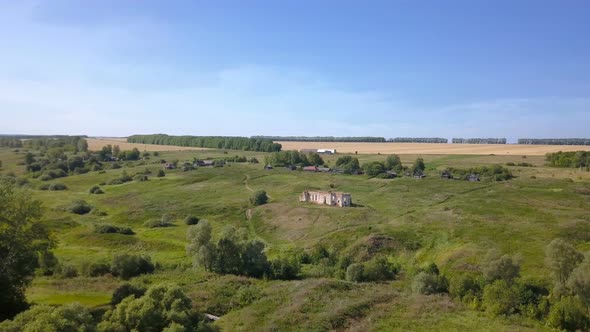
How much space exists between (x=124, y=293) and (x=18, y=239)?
9.65 meters

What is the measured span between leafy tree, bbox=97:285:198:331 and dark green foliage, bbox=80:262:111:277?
58.7 ft

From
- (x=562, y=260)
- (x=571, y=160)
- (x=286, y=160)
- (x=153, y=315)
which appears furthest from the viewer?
(x=286, y=160)

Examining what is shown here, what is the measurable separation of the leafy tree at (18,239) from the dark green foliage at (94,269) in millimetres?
9582

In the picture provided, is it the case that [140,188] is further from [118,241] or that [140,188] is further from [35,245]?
[35,245]

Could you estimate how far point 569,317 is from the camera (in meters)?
36.7

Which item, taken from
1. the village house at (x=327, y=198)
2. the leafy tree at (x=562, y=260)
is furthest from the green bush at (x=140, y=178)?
the leafy tree at (x=562, y=260)

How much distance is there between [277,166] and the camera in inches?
5782

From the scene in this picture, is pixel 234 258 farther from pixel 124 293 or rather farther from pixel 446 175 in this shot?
pixel 446 175

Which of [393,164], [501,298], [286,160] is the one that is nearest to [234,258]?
[501,298]

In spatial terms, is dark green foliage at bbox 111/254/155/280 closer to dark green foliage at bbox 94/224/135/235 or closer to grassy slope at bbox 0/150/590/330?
grassy slope at bbox 0/150/590/330

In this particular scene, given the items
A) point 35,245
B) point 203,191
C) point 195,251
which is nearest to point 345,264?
point 195,251

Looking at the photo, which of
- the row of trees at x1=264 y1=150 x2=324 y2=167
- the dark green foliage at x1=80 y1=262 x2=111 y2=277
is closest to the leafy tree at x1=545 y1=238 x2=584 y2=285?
the dark green foliage at x1=80 y1=262 x2=111 y2=277

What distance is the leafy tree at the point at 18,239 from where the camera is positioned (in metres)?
36.4

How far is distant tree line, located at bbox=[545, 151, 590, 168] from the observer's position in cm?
13038
